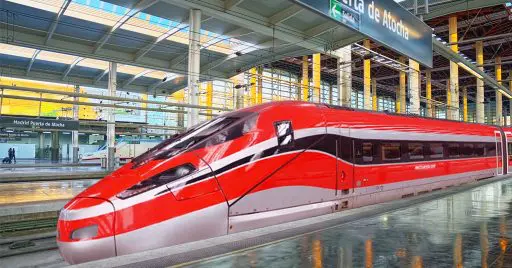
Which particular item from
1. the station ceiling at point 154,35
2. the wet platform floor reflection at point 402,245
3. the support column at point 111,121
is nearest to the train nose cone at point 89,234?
the wet platform floor reflection at point 402,245

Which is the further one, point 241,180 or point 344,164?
point 344,164

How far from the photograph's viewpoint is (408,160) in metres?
11.1

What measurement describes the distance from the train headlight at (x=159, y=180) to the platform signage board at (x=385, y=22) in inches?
110

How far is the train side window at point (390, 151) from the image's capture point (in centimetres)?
1012

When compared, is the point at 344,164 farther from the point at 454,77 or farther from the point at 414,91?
the point at 454,77

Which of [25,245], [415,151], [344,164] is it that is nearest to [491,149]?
[415,151]

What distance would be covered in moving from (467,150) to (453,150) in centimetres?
155

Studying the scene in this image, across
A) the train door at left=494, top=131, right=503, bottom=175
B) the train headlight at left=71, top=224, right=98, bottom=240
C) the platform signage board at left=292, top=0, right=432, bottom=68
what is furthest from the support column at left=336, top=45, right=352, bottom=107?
the train headlight at left=71, top=224, right=98, bottom=240

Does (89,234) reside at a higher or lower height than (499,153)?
lower

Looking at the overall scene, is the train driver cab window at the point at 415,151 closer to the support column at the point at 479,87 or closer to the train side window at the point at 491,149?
the train side window at the point at 491,149

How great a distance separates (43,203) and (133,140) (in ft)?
80.1

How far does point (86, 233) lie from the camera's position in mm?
4906

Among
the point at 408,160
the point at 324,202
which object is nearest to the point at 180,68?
the point at 408,160

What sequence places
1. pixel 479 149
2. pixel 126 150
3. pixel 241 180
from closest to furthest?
pixel 241 180
pixel 479 149
pixel 126 150
